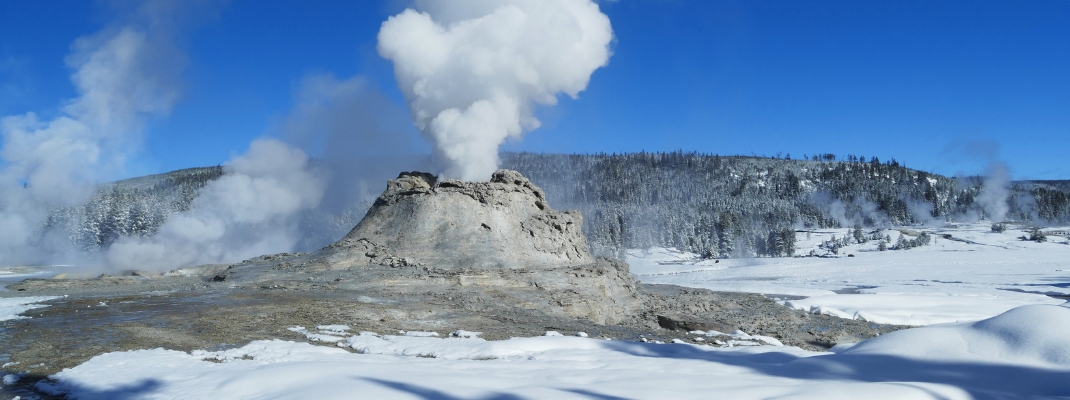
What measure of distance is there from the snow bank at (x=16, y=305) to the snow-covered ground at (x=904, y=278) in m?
25.0

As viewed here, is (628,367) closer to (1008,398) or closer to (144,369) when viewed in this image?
(1008,398)

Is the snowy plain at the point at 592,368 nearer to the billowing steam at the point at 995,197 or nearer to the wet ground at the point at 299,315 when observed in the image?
the wet ground at the point at 299,315

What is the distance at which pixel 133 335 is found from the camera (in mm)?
11688

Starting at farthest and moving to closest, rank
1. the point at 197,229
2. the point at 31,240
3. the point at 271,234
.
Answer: the point at 31,240 < the point at 271,234 < the point at 197,229

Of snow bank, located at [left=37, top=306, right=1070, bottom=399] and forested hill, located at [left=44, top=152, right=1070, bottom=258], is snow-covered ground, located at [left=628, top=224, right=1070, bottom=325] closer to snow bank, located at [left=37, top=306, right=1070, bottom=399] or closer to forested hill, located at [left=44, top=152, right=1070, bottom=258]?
forested hill, located at [left=44, top=152, right=1070, bottom=258]

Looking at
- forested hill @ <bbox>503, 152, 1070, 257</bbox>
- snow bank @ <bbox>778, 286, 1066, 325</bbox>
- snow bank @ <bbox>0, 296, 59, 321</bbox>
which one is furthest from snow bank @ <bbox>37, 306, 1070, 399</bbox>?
forested hill @ <bbox>503, 152, 1070, 257</bbox>

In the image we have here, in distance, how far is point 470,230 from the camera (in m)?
25.7

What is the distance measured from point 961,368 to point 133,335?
13258mm

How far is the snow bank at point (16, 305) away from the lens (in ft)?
45.3

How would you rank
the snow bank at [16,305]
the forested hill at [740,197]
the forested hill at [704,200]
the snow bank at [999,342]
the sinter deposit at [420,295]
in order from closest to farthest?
the snow bank at [999,342]
the sinter deposit at [420,295]
the snow bank at [16,305]
the forested hill at [704,200]
the forested hill at [740,197]

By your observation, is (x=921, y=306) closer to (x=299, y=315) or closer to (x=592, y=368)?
(x=592, y=368)

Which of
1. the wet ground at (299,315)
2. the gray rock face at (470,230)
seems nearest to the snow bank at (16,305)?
the wet ground at (299,315)

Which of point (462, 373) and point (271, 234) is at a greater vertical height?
point (271, 234)

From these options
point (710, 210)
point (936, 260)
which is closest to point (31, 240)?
point (936, 260)
